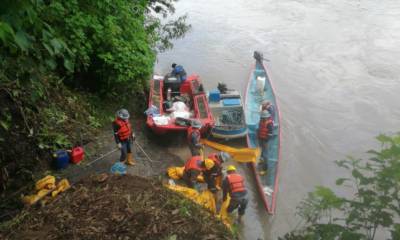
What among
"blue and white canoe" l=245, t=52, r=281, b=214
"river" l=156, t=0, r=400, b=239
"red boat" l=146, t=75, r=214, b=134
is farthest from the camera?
"river" l=156, t=0, r=400, b=239

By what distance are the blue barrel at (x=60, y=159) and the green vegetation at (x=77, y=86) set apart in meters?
0.24

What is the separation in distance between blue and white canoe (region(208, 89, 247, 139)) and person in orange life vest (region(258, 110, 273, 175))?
0.92 metres

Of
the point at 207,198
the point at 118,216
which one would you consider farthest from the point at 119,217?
the point at 207,198

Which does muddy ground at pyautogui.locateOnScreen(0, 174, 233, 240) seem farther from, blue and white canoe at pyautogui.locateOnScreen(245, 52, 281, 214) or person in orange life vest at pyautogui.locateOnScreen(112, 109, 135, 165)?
blue and white canoe at pyautogui.locateOnScreen(245, 52, 281, 214)

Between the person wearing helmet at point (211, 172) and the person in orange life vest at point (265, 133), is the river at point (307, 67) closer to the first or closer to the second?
the person in orange life vest at point (265, 133)

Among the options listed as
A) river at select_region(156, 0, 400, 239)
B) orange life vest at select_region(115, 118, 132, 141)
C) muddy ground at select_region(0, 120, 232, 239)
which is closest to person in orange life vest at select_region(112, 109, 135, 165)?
orange life vest at select_region(115, 118, 132, 141)

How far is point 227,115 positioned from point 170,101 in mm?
1857

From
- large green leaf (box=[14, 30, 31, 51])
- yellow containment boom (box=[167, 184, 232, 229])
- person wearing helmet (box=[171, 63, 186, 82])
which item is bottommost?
yellow containment boom (box=[167, 184, 232, 229])

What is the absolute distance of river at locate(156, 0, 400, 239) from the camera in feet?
41.8

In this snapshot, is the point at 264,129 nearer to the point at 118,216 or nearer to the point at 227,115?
the point at 227,115

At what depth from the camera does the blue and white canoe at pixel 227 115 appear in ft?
41.4

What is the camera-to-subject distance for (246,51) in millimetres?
22844

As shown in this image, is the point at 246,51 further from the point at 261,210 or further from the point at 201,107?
the point at 261,210

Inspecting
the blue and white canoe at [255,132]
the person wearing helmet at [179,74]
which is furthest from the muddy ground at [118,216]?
the person wearing helmet at [179,74]
